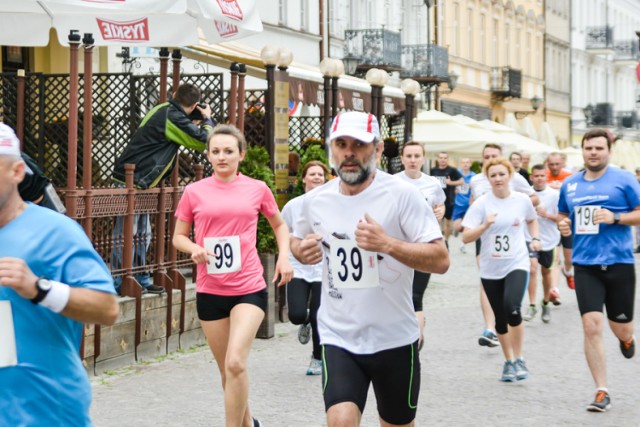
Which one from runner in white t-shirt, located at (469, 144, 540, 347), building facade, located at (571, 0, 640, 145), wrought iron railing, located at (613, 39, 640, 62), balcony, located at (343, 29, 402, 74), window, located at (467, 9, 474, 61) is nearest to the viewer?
runner in white t-shirt, located at (469, 144, 540, 347)

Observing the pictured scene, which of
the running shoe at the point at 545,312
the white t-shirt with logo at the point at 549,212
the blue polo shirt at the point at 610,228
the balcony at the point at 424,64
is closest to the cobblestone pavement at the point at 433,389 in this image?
the blue polo shirt at the point at 610,228

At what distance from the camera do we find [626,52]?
81.0 meters

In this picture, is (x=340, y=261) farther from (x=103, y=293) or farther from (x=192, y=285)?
(x=192, y=285)

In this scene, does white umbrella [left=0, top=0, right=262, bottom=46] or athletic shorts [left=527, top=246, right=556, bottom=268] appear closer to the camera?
white umbrella [left=0, top=0, right=262, bottom=46]

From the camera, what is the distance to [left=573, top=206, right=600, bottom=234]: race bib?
998 centimetres

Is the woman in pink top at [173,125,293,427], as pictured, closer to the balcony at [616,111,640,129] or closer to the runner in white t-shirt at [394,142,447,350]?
the runner in white t-shirt at [394,142,447,350]

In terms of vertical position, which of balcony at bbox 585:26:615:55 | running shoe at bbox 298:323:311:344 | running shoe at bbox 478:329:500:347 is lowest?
running shoe at bbox 478:329:500:347

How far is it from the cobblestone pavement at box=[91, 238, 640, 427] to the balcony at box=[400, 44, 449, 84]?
28.0m

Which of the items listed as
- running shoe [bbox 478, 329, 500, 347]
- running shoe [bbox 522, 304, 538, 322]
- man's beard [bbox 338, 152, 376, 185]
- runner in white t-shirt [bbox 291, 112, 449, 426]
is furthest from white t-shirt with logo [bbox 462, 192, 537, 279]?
man's beard [bbox 338, 152, 376, 185]

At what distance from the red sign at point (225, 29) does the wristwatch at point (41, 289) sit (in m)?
9.57

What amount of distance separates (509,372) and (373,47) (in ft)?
88.9

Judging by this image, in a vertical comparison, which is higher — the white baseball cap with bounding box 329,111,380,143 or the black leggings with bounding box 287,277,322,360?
the white baseball cap with bounding box 329,111,380,143

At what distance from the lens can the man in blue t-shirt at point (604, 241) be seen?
991 centimetres

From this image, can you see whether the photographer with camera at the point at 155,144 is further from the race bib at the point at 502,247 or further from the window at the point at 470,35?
the window at the point at 470,35
